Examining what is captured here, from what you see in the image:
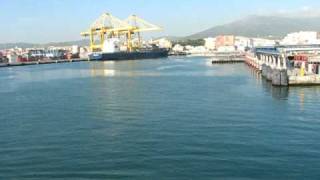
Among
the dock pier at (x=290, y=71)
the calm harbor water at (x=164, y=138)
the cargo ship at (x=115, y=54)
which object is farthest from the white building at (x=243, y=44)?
the calm harbor water at (x=164, y=138)

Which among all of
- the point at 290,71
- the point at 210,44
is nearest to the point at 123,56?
the point at 290,71

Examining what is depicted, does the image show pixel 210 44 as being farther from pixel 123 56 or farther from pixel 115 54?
pixel 115 54

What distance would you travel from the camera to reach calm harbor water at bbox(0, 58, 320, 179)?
32.9ft

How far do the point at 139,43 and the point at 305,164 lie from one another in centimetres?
8837

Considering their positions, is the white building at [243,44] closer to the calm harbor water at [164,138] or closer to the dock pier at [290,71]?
the dock pier at [290,71]

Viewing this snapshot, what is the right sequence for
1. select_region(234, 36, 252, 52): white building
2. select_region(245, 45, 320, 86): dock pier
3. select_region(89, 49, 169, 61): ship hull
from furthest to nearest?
select_region(234, 36, 252, 52): white building → select_region(89, 49, 169, 61): ship hull → select_region(245, 45, 320, 86): dock pier

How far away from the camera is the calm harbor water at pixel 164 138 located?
10.0m

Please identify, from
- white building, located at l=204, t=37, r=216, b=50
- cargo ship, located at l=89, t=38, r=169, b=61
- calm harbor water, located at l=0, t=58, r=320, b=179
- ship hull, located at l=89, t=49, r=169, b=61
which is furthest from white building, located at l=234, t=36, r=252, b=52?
calm harbor water, located at l=0, t=58, r=320, b=179

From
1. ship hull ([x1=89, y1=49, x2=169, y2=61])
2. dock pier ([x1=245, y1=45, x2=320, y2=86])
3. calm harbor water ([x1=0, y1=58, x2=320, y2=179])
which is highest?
dock pier ([x1=245, y1=45, x2=320, y2=86])

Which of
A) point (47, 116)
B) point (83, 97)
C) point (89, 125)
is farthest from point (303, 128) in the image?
point (83, 97)

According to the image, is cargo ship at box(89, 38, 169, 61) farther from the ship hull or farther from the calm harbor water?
the calm harbor water

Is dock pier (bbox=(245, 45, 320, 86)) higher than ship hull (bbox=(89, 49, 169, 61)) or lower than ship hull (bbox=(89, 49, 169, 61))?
higher

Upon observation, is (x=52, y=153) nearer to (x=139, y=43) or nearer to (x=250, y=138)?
(x=250, y=138)

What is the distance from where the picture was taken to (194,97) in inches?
883
